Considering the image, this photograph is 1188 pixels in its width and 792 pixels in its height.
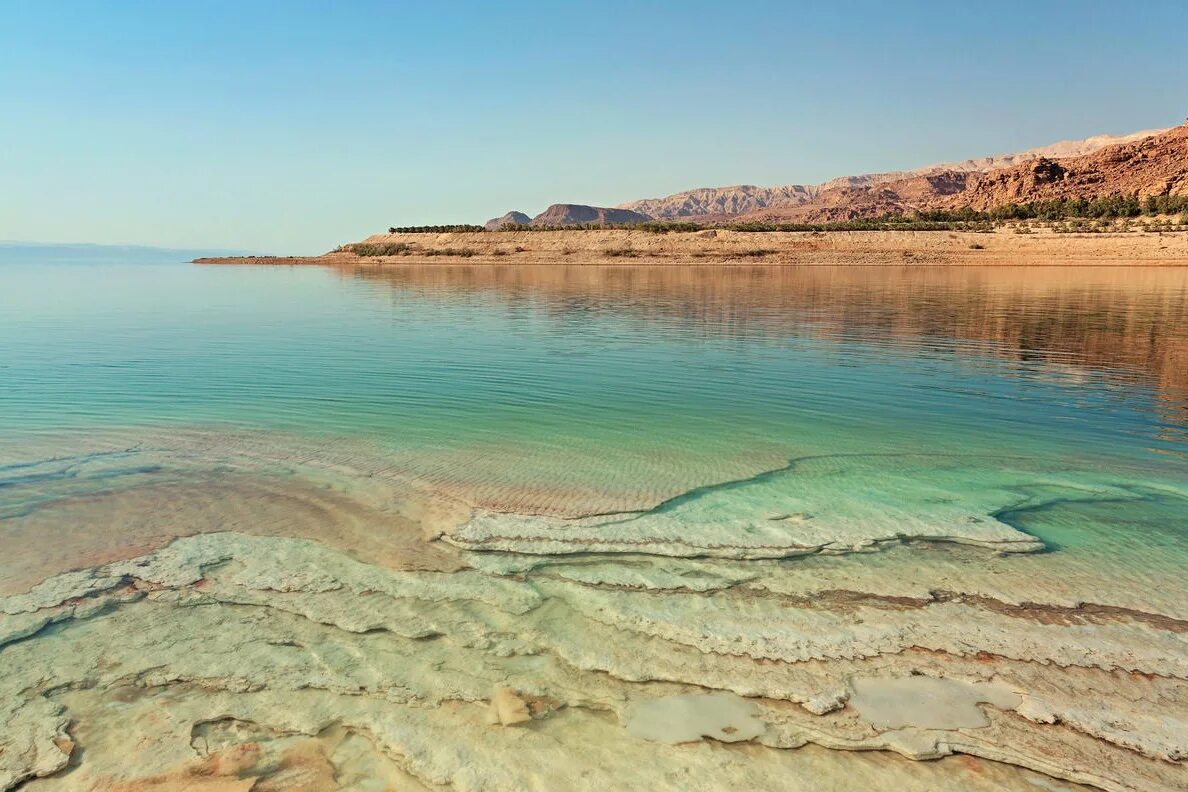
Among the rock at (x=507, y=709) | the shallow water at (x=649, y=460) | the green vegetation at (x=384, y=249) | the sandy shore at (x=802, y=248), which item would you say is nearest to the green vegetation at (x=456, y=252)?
the sandy shore at (x=802, y=248)

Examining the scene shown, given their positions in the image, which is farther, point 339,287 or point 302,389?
point 339,287

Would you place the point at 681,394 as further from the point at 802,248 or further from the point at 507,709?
the point at 802,248

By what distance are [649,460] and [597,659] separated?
461 centimetres

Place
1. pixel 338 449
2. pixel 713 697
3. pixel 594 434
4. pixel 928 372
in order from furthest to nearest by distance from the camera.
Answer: pixel 928 372, pixel 594 434, pixel 338 449, pixel 713 697

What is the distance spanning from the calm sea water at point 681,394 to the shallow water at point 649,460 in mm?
77

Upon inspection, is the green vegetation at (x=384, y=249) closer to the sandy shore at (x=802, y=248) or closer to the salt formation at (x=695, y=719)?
the sandy shore at (x=802, y=248)

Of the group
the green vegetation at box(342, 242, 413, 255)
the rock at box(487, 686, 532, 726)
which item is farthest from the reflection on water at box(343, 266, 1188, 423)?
the green vegetation at box(342, 242, 413, 255)

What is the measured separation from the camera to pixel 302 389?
1407 cm

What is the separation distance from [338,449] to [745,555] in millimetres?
5950

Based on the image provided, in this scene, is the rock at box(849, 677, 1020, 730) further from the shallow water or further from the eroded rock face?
the shallow water

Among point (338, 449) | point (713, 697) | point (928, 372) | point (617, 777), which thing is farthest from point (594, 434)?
point (928, 372)

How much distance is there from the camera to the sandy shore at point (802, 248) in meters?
60.2

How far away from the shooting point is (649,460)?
30.4 ft

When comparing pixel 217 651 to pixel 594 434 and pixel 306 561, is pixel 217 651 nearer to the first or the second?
pixel 306 561
